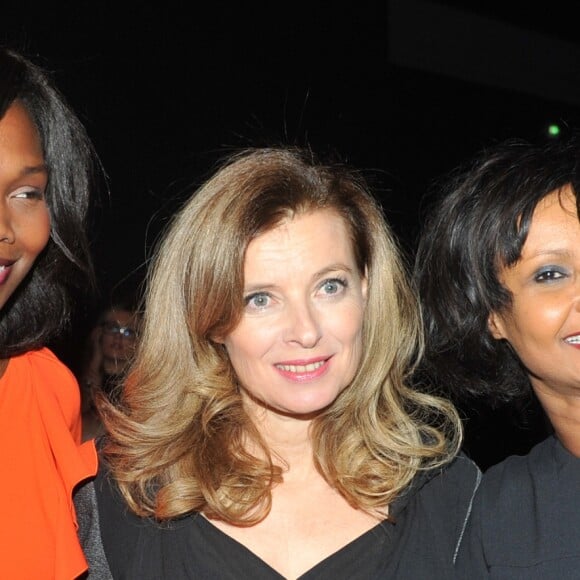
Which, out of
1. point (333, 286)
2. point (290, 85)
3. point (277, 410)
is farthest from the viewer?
point (290, 85)

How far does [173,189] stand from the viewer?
14.5 feet

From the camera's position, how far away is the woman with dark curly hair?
232 cm

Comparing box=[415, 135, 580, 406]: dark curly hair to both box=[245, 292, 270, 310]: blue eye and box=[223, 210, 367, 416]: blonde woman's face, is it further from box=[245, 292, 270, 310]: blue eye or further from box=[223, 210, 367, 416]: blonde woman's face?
box=[245, 292, 270, 310]: blue eye

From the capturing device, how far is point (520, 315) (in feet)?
8.01

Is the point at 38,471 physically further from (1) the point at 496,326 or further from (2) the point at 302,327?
(1) the point at 496,326

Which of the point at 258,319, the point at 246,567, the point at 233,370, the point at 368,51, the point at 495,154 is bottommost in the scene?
the point at 246,567

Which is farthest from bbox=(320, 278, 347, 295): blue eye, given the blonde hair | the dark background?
the dark background

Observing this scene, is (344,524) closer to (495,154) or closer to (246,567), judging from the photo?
(246,567)

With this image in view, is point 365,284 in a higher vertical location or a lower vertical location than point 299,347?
higher

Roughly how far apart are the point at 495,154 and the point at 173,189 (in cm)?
209

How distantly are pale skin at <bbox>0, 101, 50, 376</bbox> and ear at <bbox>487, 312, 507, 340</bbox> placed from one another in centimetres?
119

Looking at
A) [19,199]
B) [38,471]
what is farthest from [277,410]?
[19,199]

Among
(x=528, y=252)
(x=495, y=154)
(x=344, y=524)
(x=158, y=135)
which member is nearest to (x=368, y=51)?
(x=158, y=135)

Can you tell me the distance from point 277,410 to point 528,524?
2.23 ft
